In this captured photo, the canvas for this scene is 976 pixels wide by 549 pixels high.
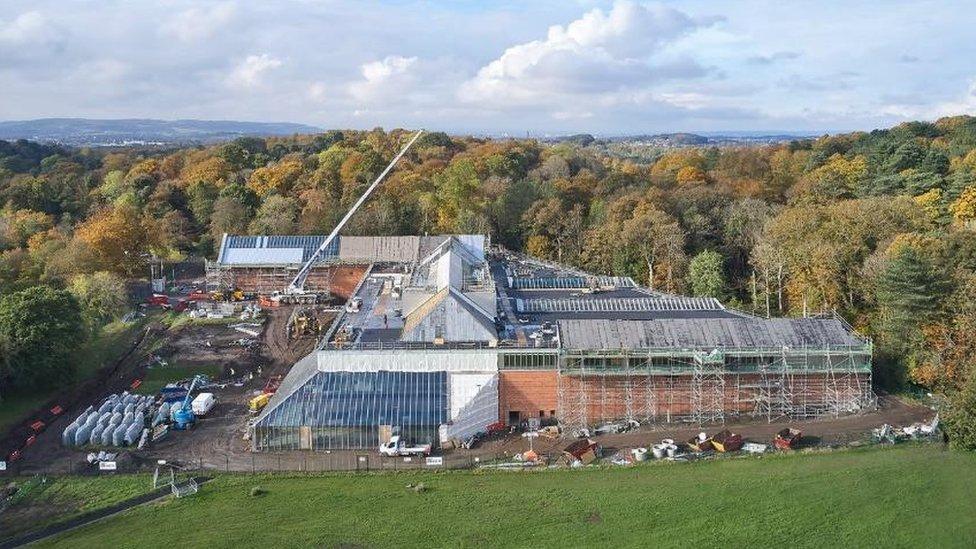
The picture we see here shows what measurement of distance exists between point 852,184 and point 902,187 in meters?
6.24

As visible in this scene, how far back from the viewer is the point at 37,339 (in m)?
46.2

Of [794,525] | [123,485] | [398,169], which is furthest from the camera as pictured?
[398,169]

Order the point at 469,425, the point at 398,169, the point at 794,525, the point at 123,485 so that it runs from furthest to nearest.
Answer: the point at 398,169 → the point at 469,425 → the point at 123,485 → the point at 794,525

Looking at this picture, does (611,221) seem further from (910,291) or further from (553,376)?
(553,376)

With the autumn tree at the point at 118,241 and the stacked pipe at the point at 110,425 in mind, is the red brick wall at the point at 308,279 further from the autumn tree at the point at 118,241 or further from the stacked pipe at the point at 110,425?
the stacked pipe at the point at 110,425

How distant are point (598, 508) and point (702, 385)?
→ 1276 centimetres

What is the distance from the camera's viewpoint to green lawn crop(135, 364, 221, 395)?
165 ft

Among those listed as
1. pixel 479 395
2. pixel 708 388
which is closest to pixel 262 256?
pixel 479 395

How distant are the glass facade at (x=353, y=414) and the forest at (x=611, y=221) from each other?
61.2 feet

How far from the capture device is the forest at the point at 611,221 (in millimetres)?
45844

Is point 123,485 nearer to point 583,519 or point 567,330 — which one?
point 583,519

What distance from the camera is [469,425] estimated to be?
39.3 m

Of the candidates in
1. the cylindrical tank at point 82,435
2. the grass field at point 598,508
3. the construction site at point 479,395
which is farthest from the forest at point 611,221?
the cylindrical tank at point 82,435

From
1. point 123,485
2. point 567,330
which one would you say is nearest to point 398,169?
point 567,330
